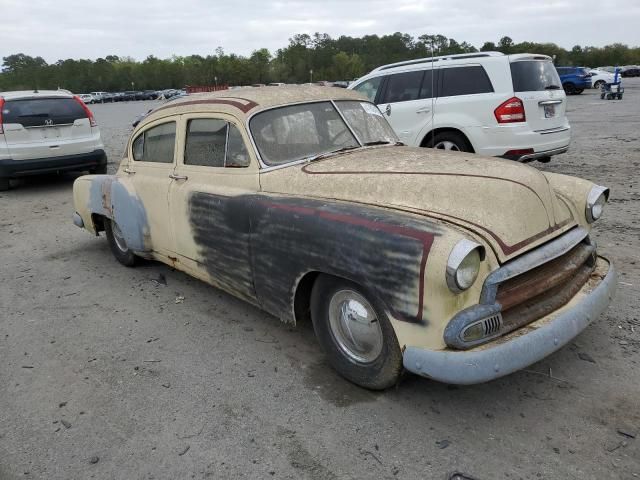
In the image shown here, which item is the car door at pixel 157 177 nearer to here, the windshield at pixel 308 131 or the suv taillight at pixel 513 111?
the windshield at pixel 308 131

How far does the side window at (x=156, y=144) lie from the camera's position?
4414mm

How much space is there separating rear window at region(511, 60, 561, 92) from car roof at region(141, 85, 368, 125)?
164 inches

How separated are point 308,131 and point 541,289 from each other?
1999 millimetres

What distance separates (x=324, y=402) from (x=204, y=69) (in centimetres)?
13091

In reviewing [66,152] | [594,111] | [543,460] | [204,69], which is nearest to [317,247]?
[543,460]

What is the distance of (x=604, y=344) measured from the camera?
3301 mm

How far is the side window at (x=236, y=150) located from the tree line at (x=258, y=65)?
232ft

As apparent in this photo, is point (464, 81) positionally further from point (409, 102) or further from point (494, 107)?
point (409, 102)

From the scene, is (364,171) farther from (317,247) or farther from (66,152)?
(66,152)

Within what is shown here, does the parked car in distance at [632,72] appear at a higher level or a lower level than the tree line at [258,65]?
lower

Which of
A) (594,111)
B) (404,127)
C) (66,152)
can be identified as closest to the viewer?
(404,127)

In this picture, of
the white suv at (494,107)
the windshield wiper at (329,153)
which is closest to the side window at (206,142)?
the windshield wiper at (329,153)

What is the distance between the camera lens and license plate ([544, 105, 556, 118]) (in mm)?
7553

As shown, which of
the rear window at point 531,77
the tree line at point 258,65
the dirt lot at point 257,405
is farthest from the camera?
the tree line at point 258,65
